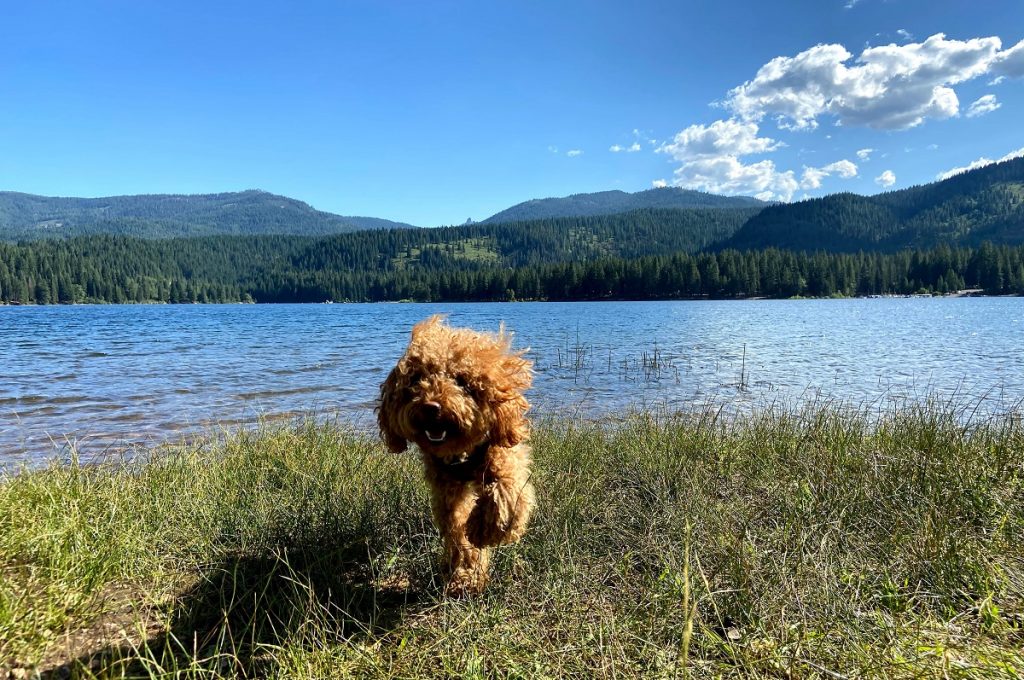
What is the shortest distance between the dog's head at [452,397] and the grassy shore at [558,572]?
83cm

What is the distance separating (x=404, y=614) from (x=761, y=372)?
14.4 metres

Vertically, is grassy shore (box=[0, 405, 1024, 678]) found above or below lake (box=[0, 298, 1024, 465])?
above

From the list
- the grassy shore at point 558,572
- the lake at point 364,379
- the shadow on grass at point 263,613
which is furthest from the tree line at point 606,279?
the shadow on grass at point 263,613

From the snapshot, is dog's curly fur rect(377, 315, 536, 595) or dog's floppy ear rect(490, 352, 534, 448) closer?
dog's curly fur rect(377, 315, 536, 595)

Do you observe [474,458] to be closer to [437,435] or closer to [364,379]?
[437,435]

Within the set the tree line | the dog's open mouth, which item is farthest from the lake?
the tree line

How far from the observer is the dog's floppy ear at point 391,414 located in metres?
3.83

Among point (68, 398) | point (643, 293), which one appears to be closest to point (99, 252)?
point (643, 293)

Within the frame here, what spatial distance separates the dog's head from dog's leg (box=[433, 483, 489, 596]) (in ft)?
0.82

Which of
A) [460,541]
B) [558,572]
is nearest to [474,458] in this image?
[460,541]

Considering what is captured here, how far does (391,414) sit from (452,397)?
0.56m

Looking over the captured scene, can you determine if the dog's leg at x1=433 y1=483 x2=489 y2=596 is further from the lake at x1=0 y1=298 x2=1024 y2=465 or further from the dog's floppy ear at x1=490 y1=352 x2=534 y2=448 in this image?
the lake at x1=0 y1=298 x2=1024 y2=465

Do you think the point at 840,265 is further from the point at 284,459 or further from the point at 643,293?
the point at 284,459

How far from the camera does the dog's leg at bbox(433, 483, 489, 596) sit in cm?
364
